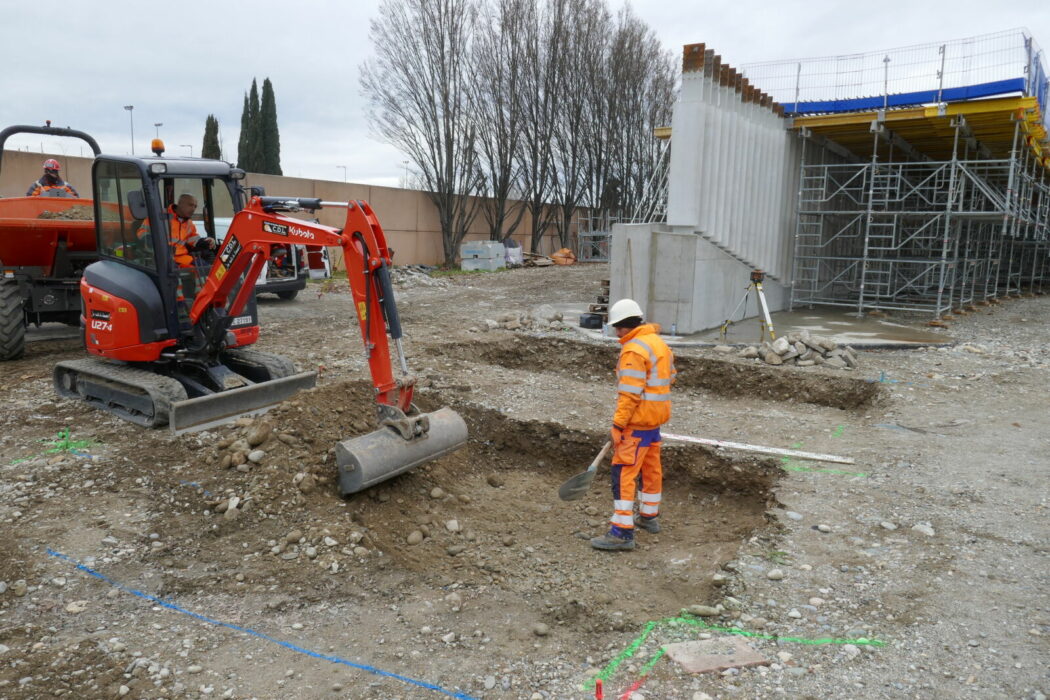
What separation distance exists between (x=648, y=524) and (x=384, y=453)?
6.82 ft

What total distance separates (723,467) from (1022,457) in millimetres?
2837

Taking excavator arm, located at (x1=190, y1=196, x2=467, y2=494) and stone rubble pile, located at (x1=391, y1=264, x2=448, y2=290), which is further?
stone rubble pile, located at (x1=391, y1=264, x2=448, y2=290)

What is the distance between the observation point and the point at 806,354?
1059cm

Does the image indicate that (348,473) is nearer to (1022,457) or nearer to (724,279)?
(1022,457)

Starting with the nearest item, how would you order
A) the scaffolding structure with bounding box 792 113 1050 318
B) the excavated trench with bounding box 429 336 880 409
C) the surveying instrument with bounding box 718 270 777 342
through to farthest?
the excavated trench with bounding box 429 336 880 409, the surveying instrument with bounding box 718 270 777 342, the scaffolding structure with bounding box 792 113 1050 318

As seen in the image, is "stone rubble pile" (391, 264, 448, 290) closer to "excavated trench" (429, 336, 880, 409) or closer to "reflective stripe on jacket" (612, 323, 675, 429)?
"excavated trench" (429, 336, 880, 409)

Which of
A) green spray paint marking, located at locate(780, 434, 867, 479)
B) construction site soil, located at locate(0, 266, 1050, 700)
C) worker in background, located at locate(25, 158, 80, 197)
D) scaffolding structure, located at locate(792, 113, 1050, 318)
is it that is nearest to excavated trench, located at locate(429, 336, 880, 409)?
construction site soil, located at locate(0, 266, 1050, 700)

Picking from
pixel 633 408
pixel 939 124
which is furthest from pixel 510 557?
pixel 939 124

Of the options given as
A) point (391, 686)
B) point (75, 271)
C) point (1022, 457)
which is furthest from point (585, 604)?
point (75, 271)

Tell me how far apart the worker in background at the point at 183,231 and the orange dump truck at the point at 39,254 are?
3138 mm

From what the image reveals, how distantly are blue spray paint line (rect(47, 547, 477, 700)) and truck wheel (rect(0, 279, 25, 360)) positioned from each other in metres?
5.79

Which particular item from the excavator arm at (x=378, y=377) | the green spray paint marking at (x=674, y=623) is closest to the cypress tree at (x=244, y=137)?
the excavator arm at (x=378, y=377)

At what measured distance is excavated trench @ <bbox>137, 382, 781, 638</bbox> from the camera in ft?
15.2

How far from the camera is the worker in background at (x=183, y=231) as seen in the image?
23.5ft
